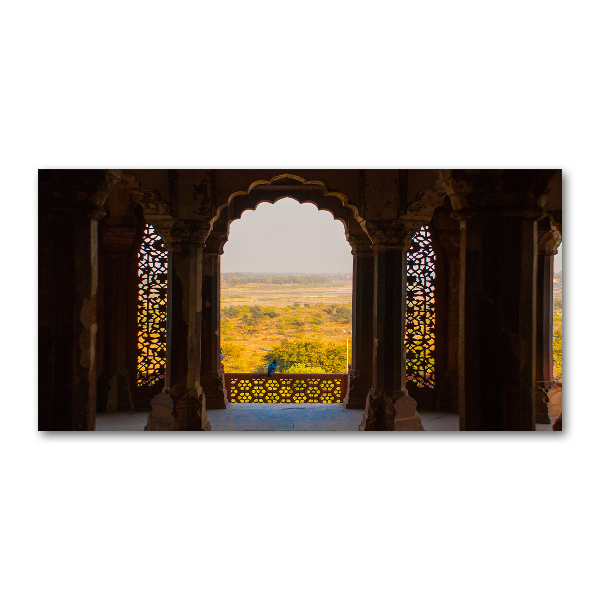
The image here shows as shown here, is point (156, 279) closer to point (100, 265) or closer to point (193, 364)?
point (100, 265)

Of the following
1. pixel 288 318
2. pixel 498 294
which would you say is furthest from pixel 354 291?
pixel 288 318

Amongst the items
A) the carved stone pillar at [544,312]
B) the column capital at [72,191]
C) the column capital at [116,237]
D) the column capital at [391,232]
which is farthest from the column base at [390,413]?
the column capital at [116,237]

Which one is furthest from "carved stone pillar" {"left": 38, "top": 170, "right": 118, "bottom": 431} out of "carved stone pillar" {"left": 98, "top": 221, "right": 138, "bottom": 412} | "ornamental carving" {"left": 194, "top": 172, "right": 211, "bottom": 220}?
"carved stone pillar" {"left": 98, "top": 221, "right": 138, "bottom": 412}

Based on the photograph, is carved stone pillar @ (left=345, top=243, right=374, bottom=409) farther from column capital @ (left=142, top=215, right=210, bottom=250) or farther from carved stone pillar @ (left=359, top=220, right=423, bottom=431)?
column capital @ (left=142, top=215, right=210, bottom=250)

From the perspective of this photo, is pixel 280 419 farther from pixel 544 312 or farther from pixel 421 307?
pixel 544 312

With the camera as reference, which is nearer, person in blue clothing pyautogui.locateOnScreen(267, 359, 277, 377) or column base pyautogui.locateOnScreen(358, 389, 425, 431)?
column base pyautogui.locateOnScreen(358, 389, 425, 431)

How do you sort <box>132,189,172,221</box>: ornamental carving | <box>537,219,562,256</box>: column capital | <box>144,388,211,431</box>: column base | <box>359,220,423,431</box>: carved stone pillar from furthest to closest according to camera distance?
<box>537,219,562,256</box>: column capital
<box>359,220,423,431</box>: carved stone pillar
<box>144,388,211,431</box>: column base
<box>132,189,172,221</box>: ornamental carving

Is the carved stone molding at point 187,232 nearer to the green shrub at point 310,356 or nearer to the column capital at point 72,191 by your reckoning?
A: the column capital at point 72,191
